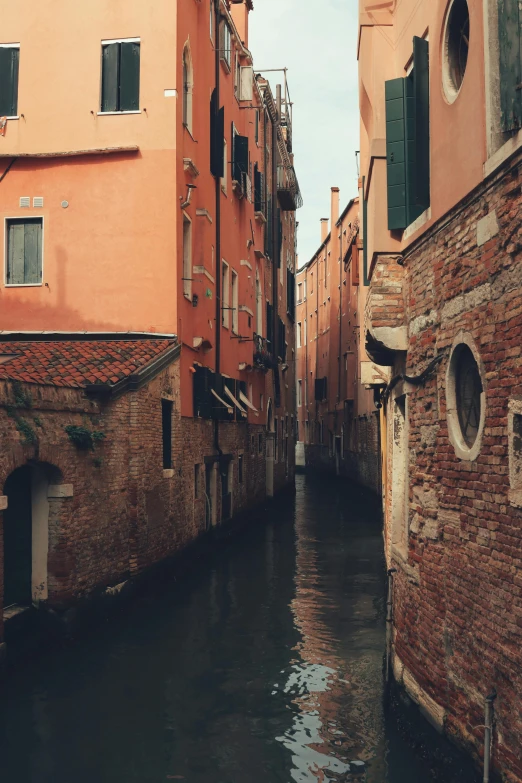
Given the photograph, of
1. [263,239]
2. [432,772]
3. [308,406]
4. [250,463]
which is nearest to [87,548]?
[432,772]

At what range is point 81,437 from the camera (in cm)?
1035

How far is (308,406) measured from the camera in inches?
2108

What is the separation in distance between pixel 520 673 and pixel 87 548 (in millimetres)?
6581

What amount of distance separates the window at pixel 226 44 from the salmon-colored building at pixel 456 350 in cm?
1092

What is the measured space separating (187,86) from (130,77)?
1.41 metres

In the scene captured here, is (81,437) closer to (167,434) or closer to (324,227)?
(167,434)

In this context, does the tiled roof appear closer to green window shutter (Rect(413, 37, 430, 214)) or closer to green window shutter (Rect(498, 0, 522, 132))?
green window shutter (Rect(413, 37, 430, 214))

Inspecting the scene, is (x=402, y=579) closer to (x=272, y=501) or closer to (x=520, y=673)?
(x=520, y=673)

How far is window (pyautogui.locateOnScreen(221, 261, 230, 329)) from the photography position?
19.0 metres

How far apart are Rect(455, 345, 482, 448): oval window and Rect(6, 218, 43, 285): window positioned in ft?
32.5

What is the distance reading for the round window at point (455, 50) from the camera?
21.4 ft

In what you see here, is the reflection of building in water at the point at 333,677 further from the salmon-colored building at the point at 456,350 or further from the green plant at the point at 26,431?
the green plant at the point at 26,431

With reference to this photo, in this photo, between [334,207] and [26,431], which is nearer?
[26,431]

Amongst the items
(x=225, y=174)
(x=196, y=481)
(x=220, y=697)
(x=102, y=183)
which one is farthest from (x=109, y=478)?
(x=225, y=174)
